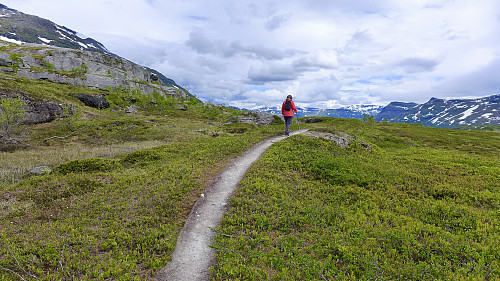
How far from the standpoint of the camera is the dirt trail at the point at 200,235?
7.92 metres

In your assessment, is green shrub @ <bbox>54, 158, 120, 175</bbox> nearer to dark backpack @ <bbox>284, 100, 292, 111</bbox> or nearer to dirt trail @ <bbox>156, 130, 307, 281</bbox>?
dirt trail @ <bbox>156, 130, 307, 281</bbox>

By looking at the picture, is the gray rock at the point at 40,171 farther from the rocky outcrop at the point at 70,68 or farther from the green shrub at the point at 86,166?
the rocky outcrop at the point at 70,68

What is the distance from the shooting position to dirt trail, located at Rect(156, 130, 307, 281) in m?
7.92

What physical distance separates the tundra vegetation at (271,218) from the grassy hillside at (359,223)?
0.06 meters

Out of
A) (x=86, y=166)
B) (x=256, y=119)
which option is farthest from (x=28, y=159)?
(x=256, y=119)

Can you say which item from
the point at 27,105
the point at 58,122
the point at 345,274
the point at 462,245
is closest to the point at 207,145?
the point at 345,274

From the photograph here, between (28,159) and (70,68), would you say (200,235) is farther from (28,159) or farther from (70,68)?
(70,68)

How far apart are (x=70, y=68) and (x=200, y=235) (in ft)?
609

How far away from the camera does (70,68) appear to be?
14462 cm

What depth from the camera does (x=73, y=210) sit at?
1184cm

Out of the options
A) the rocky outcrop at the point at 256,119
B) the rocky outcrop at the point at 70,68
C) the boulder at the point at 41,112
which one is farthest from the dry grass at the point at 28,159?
the rocky outcrop at the point at 70,68

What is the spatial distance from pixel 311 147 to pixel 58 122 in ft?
170

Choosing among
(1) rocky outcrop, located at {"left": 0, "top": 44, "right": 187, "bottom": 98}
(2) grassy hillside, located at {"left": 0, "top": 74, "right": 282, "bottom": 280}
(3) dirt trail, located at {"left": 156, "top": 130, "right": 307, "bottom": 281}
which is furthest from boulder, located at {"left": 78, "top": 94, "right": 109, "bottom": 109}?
(3) dirt trail, located at {"left": 156, "top": 130, "right": 307, "bottom": 281}

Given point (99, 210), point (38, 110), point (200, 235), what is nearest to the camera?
point (200, 235)
